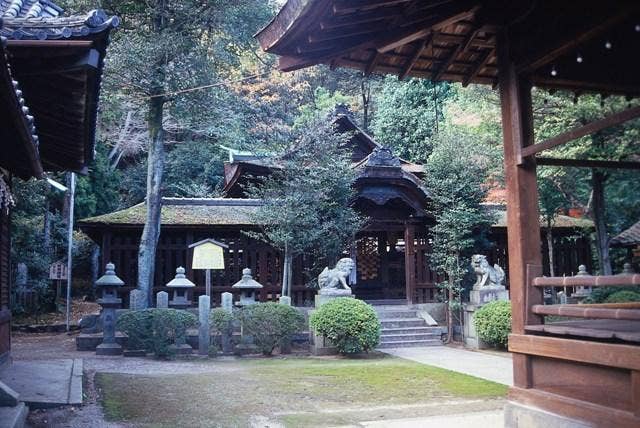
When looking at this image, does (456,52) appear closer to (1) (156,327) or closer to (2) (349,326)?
(2) (349,326)

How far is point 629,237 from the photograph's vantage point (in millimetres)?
20531

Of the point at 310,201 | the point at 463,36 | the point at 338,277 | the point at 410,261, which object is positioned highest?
the point at 463,36

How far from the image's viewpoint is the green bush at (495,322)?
14.4 m

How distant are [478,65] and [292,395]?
5.51 metres

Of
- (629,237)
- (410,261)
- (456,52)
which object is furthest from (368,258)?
(456,52)

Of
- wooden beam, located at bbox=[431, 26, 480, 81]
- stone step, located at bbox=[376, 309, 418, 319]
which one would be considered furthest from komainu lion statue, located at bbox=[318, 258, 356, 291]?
wooden beam, located at bbox=[431, 26, 480, 81]

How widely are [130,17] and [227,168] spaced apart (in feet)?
21.8

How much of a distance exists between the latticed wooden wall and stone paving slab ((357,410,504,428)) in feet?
47.1

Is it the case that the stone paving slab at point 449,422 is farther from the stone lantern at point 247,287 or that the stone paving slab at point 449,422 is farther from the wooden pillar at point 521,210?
the stone lantern at point 247,287

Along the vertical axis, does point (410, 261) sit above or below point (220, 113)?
below

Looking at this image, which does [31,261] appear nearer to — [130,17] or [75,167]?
[130,17]

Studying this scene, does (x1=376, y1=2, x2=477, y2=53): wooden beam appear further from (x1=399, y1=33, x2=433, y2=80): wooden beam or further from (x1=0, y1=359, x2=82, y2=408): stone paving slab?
(x1=0, y1=359, x2=82, y2=408): stone paving slab

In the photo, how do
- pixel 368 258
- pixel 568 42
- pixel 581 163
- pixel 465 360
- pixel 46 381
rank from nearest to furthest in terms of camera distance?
pixel 568 42, pixel 581 163, pixel 46 381, pixel 465 360, pixel 368 258

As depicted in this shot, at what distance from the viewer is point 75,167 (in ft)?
33.7
